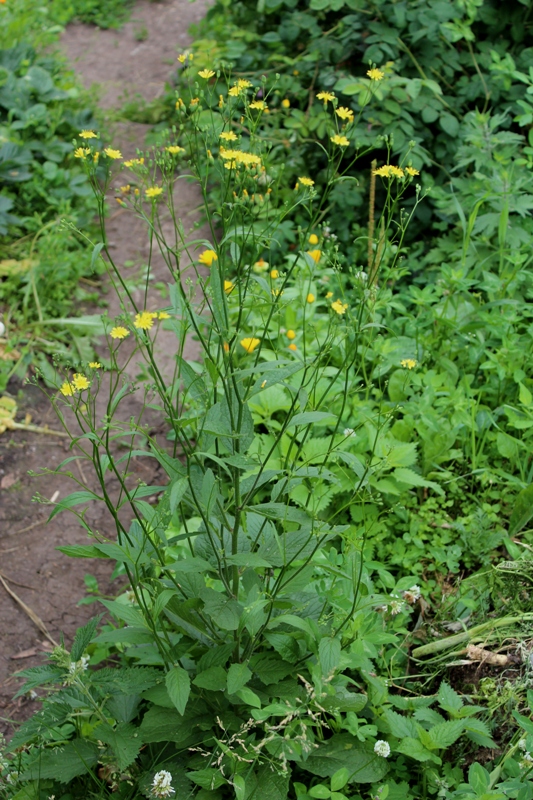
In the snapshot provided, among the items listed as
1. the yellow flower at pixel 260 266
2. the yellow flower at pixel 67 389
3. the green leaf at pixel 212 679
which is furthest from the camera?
the yellow flower at pixel 260 266

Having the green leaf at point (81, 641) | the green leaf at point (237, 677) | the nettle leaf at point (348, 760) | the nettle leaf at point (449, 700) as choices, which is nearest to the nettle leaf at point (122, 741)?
the green leaf at point (81, 641)

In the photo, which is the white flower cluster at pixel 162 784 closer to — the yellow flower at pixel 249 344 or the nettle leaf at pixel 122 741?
the nettle leaf at pixel 122 741

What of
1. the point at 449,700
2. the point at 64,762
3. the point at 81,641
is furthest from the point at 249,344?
the point at 64,762

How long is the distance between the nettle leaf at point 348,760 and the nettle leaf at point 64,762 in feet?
1.77

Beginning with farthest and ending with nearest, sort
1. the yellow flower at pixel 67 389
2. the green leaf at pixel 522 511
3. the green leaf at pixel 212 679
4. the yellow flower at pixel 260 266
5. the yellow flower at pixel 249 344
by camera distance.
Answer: the yellow flower at pixel 260 266
the green leaf at pixel 522 511
the yellow flower at pixel 249 344
the green leaf at pixel 212 679
the yellow flower at pixel 67 389

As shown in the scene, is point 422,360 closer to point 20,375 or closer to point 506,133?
point 506,133

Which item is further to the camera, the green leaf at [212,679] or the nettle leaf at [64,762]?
the nettle leaf at [64,762]

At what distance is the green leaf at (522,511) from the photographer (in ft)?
7.48

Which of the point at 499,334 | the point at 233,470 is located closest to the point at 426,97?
the point at 499,334

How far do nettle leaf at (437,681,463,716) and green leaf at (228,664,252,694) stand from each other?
0.56 m

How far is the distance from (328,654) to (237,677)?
0.21 m

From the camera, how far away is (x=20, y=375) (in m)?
3.47

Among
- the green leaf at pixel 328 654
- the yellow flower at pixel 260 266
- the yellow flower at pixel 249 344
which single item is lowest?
the yellow flower at pixel 260 266

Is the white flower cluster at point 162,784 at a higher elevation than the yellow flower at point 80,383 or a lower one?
lower
